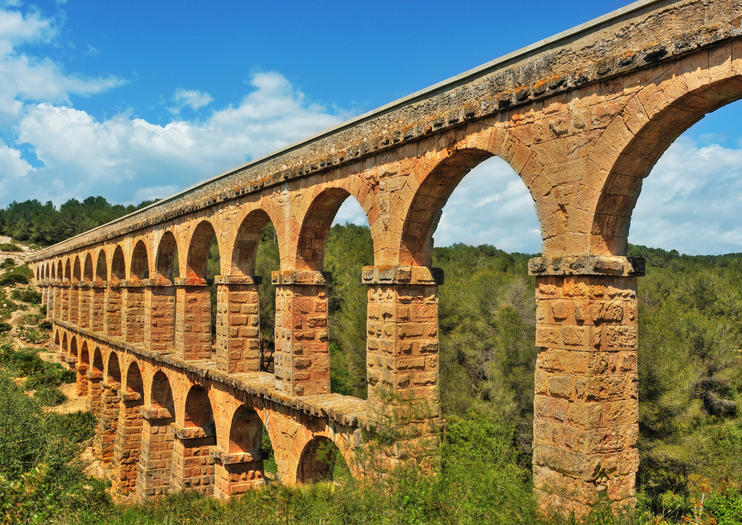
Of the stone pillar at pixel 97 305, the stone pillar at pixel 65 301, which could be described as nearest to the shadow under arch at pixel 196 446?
the stone pillar at pixel 97 305

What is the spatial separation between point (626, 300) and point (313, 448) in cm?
500

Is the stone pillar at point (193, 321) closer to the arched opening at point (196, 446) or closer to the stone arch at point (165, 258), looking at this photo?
the arched opening at point (196, 446)

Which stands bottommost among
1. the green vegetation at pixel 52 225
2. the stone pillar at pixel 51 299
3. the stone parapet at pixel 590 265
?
the stone pillar at pixel 51 299

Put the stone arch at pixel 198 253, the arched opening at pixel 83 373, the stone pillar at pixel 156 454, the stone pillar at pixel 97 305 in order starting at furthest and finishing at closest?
the arched opening at pixel 83 373, the stone pillar at pixel 97 305, the stone pillar at pixel 156 454, the stone arch at pixel 198 253

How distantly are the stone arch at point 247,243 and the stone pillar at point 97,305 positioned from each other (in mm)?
12151

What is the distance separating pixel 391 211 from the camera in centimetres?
722

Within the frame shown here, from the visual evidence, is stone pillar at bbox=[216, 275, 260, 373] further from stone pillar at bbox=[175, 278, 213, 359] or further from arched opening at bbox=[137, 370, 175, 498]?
arched opening at bbox=[137, 370, 175, 498]

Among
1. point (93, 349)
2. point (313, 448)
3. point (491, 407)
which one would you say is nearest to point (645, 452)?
point (491, 407)

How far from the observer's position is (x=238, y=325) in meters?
11.1

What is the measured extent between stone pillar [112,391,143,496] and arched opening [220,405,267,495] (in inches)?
281

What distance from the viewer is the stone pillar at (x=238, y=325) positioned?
10922 mm

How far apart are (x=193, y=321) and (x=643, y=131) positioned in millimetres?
10391

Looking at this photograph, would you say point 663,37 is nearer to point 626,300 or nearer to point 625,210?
point 625,210

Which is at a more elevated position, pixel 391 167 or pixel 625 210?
pixel 391 167
